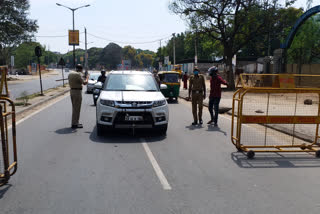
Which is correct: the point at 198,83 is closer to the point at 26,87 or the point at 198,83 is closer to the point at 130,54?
the point at 26,87

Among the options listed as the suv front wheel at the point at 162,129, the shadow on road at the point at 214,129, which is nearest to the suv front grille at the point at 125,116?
the suv front wheel at the point at 162,129

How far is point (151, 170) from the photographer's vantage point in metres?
5.52

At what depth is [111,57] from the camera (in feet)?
537

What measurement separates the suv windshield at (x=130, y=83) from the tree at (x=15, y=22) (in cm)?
4139

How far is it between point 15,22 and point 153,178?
157 ft

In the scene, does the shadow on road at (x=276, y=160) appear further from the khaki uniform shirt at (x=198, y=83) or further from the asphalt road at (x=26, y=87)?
the asphalt road at (x=26, y=87)

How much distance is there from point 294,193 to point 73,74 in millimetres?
6780

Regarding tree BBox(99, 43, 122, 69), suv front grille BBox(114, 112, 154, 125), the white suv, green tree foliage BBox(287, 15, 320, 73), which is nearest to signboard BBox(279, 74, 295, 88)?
the white suv

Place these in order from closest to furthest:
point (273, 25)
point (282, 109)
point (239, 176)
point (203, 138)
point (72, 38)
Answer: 1. point (239, 176)
2. point (203, 138)
3. point (282, 109)
4. point (273, 25)
5. point (72, 38)

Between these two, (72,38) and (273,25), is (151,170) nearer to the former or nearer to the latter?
(273,25)

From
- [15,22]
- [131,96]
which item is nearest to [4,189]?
[131,96]

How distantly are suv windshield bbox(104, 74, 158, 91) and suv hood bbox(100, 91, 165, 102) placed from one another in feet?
1.05

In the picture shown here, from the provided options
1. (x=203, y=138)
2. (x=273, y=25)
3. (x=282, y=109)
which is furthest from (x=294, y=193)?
(x=273, y=25)

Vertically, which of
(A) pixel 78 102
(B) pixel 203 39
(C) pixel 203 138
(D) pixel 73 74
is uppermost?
(B) pixel 203 39
